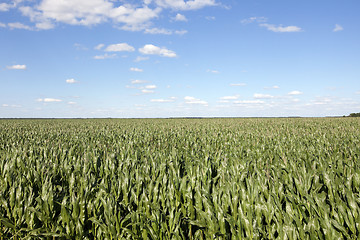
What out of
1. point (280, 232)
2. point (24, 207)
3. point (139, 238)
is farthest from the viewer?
point (24, 207)

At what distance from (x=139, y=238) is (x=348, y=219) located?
268cm

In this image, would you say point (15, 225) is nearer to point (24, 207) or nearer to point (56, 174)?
point (24, 207)

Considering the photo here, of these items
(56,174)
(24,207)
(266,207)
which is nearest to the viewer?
(266,207)

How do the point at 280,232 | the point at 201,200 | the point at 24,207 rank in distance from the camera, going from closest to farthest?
the point at 280,232 → the point at 201,200 → the point at 24,207

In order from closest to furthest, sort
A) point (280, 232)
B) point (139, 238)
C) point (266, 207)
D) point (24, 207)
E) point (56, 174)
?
point (280, 232), point (266, 207), point (139, 238), point (24, 207), point (56, 174)

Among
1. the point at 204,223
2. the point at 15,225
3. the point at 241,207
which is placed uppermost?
the point at 241,207

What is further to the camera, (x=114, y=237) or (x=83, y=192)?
(x=83, y=192)

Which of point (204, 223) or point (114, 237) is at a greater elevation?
point (204, 223)

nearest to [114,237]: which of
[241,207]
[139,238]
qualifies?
[139,238]

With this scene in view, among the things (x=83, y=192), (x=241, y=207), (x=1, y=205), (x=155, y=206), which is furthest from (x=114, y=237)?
(x=1, y=205)

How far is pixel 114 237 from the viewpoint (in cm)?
337

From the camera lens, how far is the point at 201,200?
3.72m

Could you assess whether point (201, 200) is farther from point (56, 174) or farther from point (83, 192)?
point (56, 174)

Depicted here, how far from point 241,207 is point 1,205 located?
4.14 m
